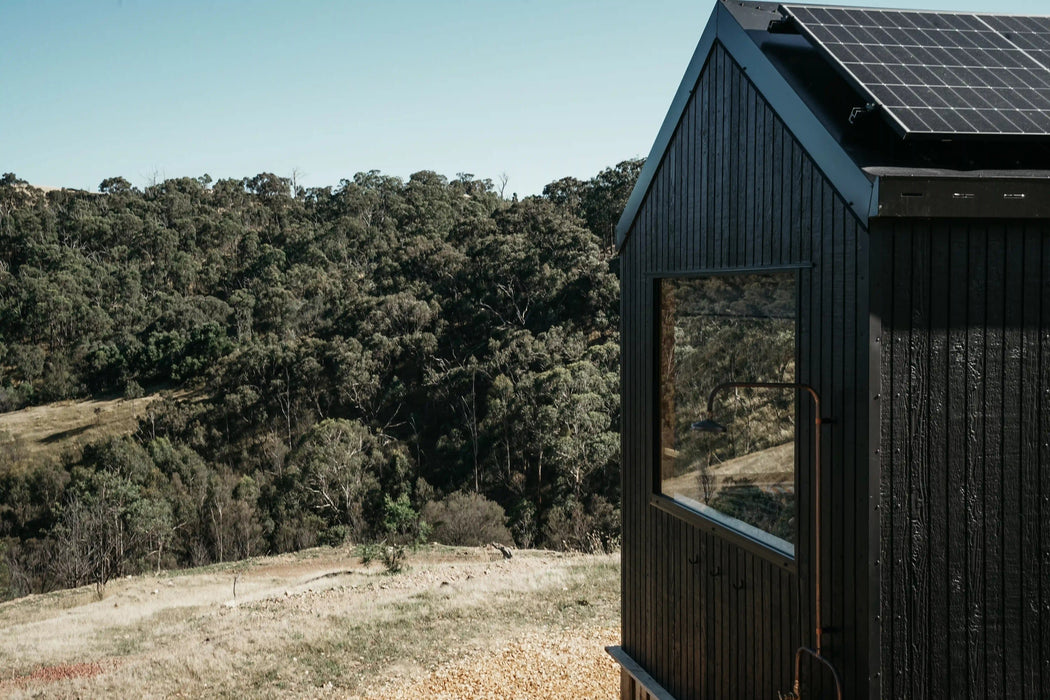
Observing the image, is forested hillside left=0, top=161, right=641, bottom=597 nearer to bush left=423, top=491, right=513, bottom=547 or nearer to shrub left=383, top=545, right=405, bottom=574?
bush left=423, top=491, right=513, bottom=547

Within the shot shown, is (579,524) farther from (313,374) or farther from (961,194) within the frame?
(961,194)

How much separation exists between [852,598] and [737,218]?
185 centimetres

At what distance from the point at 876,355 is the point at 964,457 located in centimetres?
52

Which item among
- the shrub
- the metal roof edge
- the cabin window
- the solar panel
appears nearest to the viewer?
the solar panel

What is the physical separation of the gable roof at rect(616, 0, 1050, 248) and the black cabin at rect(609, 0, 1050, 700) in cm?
1

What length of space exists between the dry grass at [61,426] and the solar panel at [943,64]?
2856 centimetres

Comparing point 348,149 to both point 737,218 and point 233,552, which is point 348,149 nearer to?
point 233,552

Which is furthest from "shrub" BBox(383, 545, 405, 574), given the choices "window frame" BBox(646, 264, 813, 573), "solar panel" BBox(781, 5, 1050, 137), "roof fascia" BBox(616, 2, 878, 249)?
"solar panel" BBox(781, 5, 1050, 137)

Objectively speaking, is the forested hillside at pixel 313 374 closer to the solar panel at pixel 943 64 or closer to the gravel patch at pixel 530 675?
the gravel patch at pixel 530 675

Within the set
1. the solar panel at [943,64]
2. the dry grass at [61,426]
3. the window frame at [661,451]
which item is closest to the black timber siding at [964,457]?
the solar panel at [943,64]

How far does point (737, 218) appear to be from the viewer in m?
4.31

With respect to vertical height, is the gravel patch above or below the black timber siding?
below

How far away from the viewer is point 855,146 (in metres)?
3.35

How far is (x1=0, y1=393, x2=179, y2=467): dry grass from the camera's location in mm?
28250
